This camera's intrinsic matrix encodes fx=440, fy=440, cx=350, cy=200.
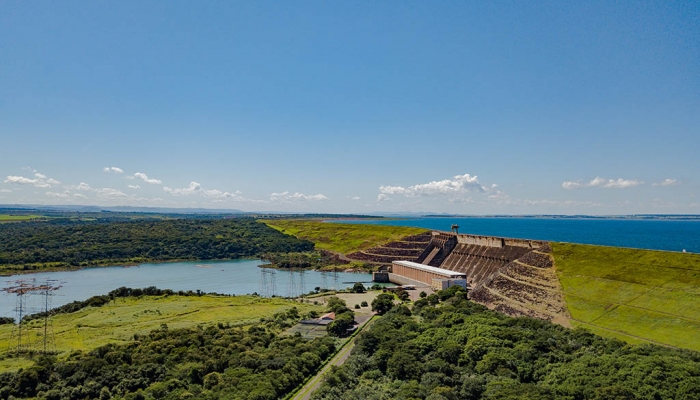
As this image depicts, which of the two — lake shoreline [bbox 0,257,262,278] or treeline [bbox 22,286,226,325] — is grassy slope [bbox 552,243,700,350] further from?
lake shoreline [bbox 0,257,262,278]

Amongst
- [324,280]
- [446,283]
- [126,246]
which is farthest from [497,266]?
[126,246]

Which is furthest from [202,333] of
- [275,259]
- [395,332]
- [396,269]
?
[275,259]

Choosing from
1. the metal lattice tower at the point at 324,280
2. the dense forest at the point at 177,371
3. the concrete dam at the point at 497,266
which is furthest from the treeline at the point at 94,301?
the concrete dam at the point at 497,266

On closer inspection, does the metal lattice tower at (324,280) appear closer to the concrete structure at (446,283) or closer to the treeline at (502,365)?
the concrete structure at (446,283)

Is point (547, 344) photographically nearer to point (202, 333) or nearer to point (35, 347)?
point (202, 333)

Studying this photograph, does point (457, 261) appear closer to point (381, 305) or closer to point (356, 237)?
point (381, 305)

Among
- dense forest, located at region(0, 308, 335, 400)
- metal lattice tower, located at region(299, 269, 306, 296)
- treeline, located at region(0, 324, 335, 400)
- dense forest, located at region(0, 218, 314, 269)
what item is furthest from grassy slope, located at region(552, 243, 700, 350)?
dense forest, located at region(0, 218, 314, 269)
